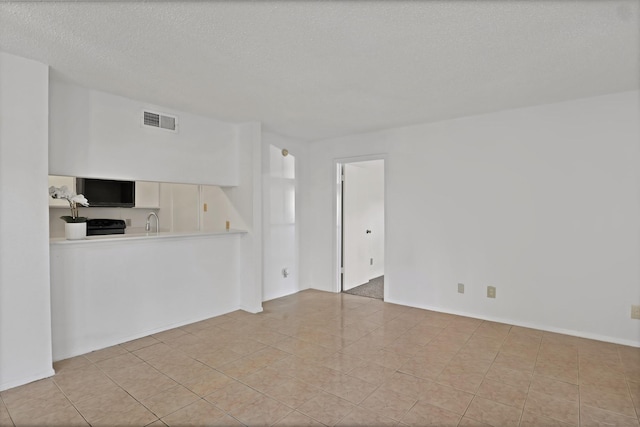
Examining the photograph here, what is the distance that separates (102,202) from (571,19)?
216 inches

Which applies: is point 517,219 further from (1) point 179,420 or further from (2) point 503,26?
(1) point 179,420

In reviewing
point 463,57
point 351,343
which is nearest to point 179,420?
point 351,343

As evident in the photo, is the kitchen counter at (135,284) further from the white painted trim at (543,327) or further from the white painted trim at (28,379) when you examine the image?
the white painted trim at (543,327)

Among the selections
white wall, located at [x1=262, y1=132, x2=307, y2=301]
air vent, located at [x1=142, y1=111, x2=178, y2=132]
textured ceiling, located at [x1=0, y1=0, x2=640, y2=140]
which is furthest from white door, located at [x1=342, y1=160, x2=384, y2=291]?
air vent, located at [x1=142, y1=111, x2=178, y2=132]

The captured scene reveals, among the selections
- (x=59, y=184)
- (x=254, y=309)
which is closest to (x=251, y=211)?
(x=254, y=309)

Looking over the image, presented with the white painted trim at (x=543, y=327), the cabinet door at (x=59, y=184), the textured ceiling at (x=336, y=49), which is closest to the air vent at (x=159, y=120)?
the textured ceiling at (x=336, y=49)

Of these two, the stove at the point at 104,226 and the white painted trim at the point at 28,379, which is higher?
the stove at the point at 104,226

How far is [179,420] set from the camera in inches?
81.4

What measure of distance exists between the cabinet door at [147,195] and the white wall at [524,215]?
135 inches

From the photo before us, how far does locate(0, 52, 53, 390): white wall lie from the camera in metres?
2.41

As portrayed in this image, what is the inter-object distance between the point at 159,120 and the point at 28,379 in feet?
8.23

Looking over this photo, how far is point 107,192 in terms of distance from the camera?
192 inches

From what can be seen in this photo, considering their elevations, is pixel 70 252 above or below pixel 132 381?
above

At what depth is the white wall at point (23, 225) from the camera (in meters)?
2.41
